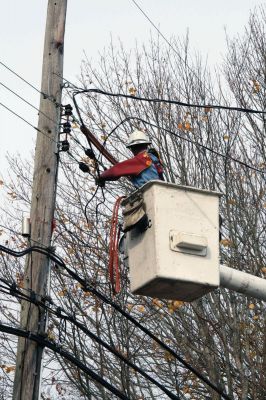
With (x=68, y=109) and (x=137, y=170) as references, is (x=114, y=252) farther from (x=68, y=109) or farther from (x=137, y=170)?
(x=68, y=109)

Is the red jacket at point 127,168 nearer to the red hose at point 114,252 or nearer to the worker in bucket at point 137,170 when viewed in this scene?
the worker in bucket at point 137,170

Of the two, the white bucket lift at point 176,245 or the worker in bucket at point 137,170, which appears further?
the worker in bucket at point 137,170

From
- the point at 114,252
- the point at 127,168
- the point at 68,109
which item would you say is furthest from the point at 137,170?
the point at 68,109

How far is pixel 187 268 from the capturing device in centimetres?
669

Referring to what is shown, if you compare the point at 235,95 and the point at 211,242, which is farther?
the point at 235,95

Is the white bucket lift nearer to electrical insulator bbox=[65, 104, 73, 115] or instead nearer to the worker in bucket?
the worker in bucket

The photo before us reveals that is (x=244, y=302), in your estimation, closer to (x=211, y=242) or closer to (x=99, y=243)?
(x=99, y=243)

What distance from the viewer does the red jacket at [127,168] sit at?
28.0 feet

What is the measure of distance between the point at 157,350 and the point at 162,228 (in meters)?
8.22

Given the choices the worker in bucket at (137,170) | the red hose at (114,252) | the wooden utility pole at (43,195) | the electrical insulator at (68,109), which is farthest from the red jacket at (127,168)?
the electrical insulator at (68,109)

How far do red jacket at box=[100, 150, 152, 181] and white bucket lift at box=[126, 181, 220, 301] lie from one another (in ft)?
3.45

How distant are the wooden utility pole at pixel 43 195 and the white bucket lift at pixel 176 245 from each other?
1.37 meters

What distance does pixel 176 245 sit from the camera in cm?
679

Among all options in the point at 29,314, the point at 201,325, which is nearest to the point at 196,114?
the point at 201,325
